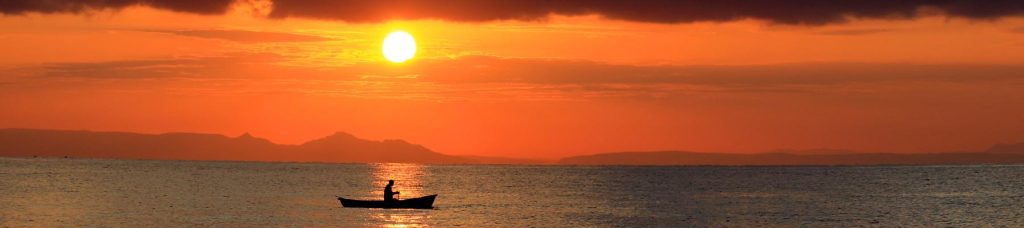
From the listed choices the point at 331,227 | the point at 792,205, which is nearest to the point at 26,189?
the point at 331,227

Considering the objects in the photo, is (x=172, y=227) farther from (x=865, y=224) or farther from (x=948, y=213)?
(x=948, y=213)

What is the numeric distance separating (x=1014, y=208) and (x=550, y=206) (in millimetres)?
41136

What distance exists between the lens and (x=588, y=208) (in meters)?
111

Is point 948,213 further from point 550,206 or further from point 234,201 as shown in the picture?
point 234,201

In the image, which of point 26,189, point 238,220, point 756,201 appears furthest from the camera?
point 26,189

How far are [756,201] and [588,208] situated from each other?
79.2ft

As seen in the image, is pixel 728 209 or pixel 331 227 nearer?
pixel 331 227

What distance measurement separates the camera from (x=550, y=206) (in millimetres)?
114250

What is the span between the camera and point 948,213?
107m

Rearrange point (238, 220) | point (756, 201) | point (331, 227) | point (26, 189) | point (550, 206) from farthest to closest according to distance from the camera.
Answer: point (26, 189)
point (756, 201)
point (550, 206)
point (238, 220)
point (331, 227)

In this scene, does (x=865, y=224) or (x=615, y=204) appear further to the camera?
(x=615, y=204)

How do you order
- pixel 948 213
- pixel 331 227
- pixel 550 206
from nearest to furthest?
1. pixel 331 227
2. pixel 948 213
3. pixel 550 206

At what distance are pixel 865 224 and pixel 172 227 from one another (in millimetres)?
47387

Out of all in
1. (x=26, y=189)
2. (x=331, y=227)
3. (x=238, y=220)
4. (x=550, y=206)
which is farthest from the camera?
(x=26, y=189)
